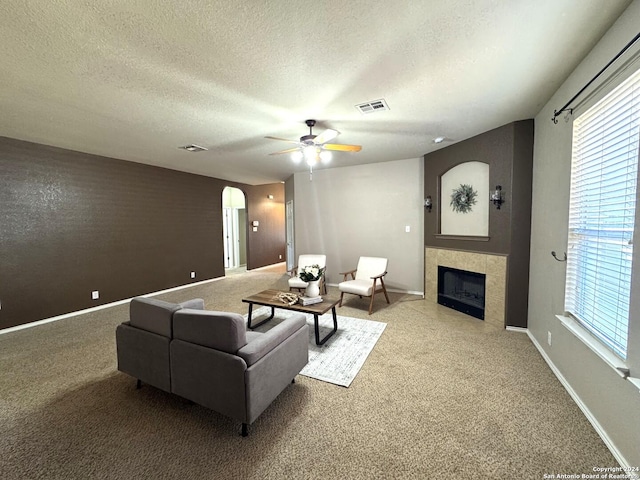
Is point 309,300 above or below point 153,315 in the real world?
below

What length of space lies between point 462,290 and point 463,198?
1.44 meters

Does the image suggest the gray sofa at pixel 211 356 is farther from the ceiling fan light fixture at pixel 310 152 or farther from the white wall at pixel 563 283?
the white wall at pixel 563 283

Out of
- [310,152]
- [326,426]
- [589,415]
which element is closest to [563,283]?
[589,415]

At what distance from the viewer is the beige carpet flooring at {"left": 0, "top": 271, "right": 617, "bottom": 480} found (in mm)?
1505

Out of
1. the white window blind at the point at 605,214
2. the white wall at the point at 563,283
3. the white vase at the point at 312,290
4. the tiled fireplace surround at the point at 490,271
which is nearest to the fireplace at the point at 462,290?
the tiled fireplace surround at the point at 490,271

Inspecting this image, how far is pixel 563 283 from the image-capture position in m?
2.33

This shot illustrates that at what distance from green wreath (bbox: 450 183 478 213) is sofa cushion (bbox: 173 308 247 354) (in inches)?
144

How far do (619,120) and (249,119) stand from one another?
310 centimetres

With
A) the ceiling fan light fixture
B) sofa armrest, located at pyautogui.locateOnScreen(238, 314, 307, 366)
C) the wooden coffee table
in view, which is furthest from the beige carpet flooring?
the ceiling fan light fixture

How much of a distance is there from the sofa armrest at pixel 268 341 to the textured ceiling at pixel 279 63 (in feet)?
6.68

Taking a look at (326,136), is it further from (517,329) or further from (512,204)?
(517,329)

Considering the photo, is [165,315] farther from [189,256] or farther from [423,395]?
[189,256]

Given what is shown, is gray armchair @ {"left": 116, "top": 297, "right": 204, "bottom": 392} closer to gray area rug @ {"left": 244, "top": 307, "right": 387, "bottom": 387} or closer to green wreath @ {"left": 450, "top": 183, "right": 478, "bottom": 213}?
gray area rug @ {"left": 244, "top": 307, "right": 387, "bottom": 387}

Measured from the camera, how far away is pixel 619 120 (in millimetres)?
1678
